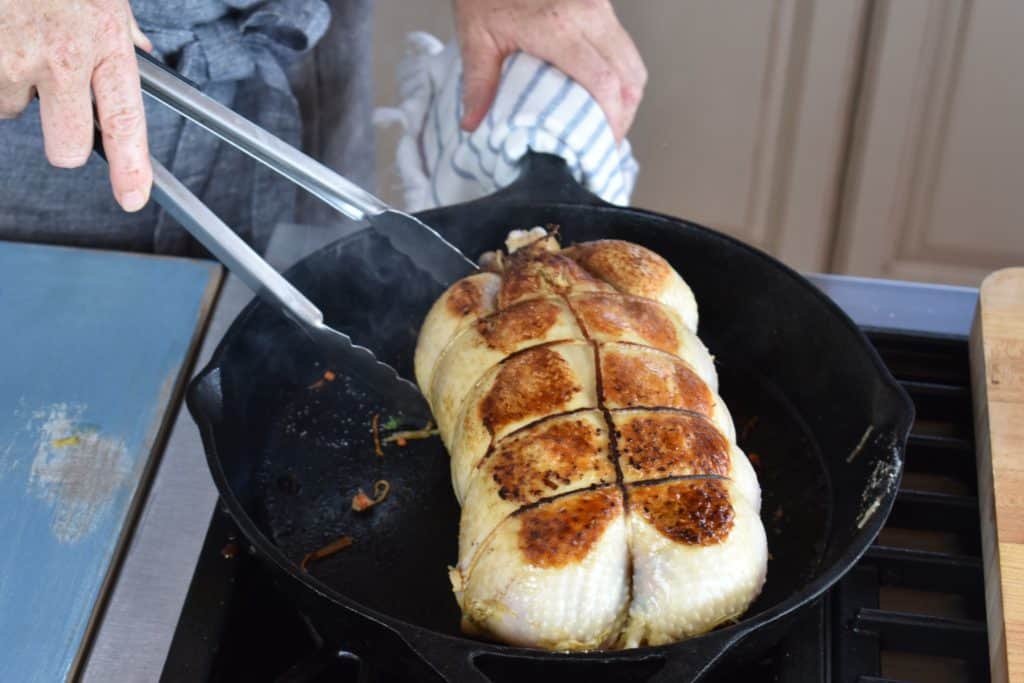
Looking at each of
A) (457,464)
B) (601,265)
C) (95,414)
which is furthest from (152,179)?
(601,265)

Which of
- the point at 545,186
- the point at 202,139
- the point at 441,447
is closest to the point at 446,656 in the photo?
the point at 441,447

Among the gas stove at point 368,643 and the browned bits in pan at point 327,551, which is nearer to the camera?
the gas stove at point 368,643

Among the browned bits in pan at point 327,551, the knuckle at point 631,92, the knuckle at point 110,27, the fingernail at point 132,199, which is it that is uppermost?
the knuckle at point 110,27

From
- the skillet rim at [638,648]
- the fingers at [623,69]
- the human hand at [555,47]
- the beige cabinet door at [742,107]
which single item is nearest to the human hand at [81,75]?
the skillet rim at [638,648]

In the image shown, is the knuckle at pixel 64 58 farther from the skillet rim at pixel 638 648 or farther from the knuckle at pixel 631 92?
the knuckle at pixel 631 92

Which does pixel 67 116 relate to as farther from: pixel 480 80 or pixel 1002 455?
pixel 1002 455
